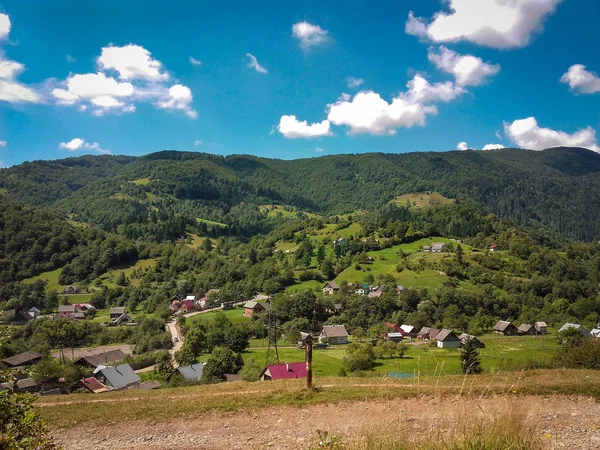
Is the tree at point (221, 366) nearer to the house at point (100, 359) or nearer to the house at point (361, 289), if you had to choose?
the house at point (100, 359)

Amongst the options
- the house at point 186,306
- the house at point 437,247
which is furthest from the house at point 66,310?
the house at point 437,247

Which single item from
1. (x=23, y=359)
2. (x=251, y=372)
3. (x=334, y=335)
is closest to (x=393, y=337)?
(x=334, y=335)

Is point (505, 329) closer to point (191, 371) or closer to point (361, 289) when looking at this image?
point (361, 289)

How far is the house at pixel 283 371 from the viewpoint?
29.6m

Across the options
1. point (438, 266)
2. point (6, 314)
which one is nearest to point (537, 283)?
point (438, 266)

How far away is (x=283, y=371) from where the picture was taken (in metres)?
30.2

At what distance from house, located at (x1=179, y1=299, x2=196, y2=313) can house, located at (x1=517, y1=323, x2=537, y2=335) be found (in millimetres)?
68613

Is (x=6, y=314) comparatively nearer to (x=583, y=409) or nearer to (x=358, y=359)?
(x=358, y=359)

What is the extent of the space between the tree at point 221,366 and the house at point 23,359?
2317 centimetres

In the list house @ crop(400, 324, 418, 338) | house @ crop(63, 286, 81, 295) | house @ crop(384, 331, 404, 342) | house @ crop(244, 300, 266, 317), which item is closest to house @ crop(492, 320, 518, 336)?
house @ crop(400, 324, 418, 338)

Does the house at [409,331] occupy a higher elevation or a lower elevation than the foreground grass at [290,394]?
lower

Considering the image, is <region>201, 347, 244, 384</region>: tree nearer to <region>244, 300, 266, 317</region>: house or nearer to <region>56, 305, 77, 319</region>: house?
<region>244, 300, 266, 317</region>: house

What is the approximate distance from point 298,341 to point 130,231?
125962 millimetres

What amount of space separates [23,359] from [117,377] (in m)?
19.7
